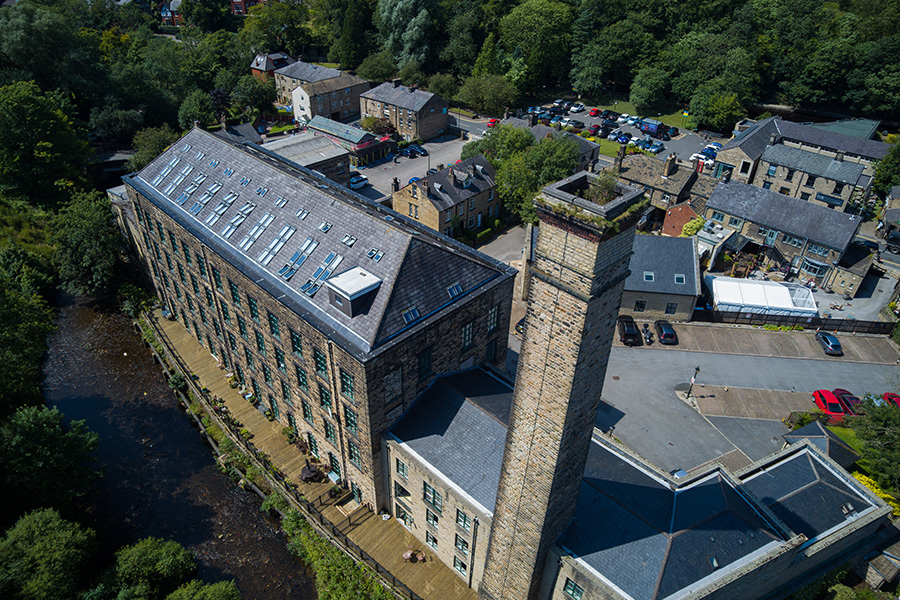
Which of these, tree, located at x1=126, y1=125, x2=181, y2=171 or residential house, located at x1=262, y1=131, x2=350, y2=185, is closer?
residential house, located at x1=262, y1=131, x2=350, y2=185

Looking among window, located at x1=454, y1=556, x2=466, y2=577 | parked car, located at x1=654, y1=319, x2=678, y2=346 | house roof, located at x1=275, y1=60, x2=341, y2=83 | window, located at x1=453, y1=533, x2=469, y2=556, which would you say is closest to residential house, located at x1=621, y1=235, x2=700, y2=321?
parked car, located at x1=654, y1=319, x2=678, y2=346

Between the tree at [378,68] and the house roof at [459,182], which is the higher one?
the tree at [378,68]

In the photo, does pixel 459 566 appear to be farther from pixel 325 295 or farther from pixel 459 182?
pixel 459 182

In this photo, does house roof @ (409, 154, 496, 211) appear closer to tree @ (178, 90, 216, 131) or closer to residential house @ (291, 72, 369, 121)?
residential house @ (291, 72, 369, 121)

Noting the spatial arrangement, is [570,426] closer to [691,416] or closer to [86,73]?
[691,416]

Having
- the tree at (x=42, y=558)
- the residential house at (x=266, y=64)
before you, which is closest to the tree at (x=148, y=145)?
the residential house at (x=266, y=64)

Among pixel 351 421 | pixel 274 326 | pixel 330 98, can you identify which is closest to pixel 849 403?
pixel 351 421

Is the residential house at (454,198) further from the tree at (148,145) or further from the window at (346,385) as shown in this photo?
the tree at (148,145)
